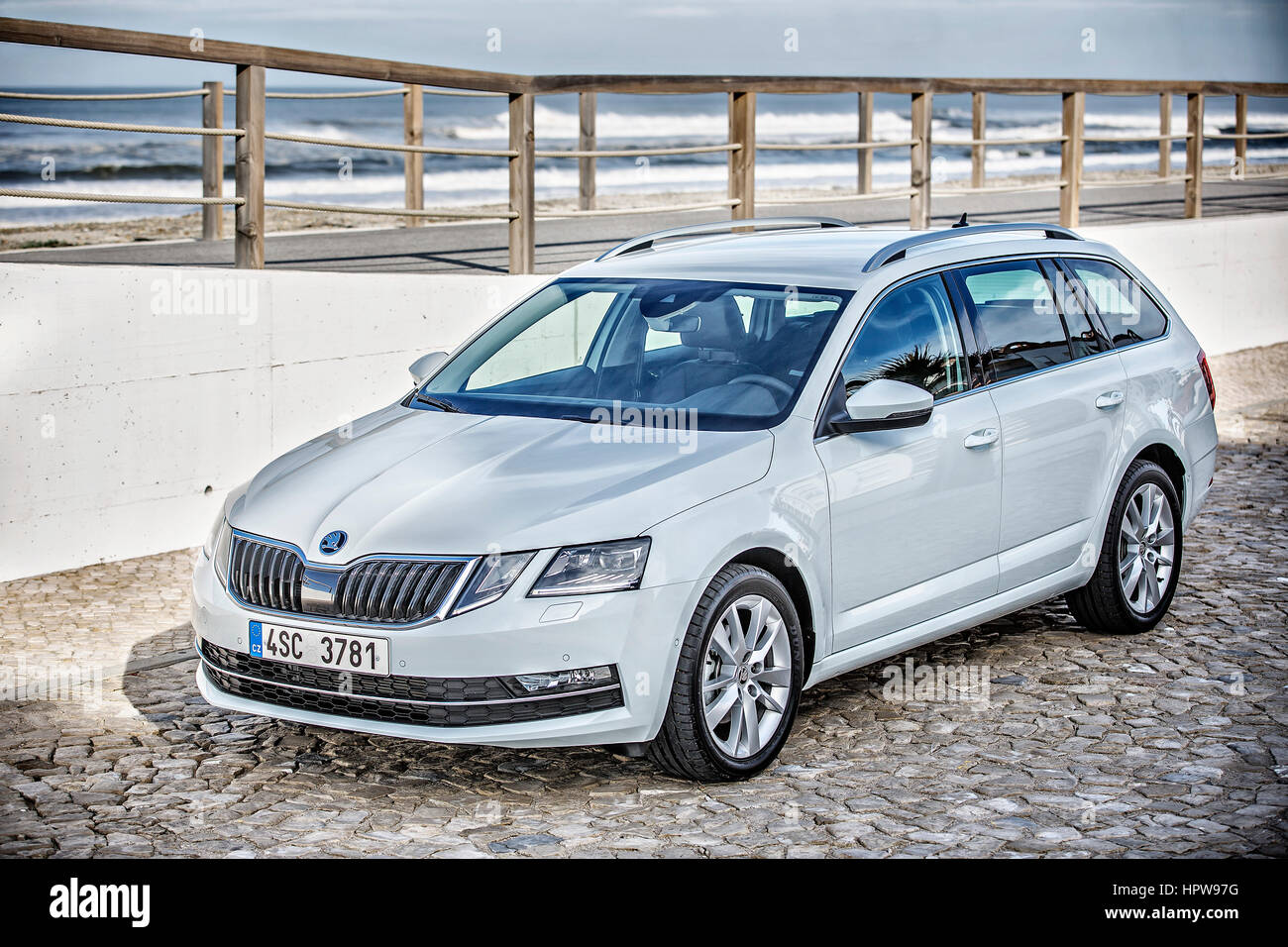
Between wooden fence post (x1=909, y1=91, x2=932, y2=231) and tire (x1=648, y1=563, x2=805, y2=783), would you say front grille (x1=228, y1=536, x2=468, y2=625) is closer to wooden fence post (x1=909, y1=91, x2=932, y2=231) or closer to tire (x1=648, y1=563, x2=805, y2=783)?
tire (x1=648, y1=563, x2=805, y2=783)

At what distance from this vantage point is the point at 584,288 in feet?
21.7

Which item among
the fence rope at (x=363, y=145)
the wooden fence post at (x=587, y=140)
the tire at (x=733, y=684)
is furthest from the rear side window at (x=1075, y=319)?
the wooden fence post at (x=587, y=140)

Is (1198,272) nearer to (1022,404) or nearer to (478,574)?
(1022,404)

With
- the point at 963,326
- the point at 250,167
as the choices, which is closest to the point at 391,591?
the point at 963,326

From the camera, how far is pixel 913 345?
605cm

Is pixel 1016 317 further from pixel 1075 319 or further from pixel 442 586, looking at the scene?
pixel 442 586

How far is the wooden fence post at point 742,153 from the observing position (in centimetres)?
1212

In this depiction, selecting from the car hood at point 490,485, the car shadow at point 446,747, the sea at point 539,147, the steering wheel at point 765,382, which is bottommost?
the car shadow at point 446,747

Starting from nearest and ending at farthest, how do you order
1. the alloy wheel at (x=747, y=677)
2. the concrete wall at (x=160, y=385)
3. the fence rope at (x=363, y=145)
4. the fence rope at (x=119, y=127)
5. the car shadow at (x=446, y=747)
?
1. the alloy wheel at (x=747, y=677)
2. the car shadow at (x=446, y=747)
3. the concrete wall at (x=160, y=385)
4. the fence rope at (x=119, y=127)
5. the fence rope at (x=363, y=145)

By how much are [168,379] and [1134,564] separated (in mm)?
5041

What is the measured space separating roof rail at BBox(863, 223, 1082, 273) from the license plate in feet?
7.98

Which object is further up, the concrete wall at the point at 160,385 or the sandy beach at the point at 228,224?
the sandy beach at the point at 228,224

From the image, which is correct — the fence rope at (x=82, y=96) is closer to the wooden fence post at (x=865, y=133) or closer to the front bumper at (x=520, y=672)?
the front bumper at (x=520, y=672)

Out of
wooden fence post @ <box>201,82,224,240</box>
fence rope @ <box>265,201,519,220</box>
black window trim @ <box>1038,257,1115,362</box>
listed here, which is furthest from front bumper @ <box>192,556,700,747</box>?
wooden fence post @ <box>201,82,224,240</box>
